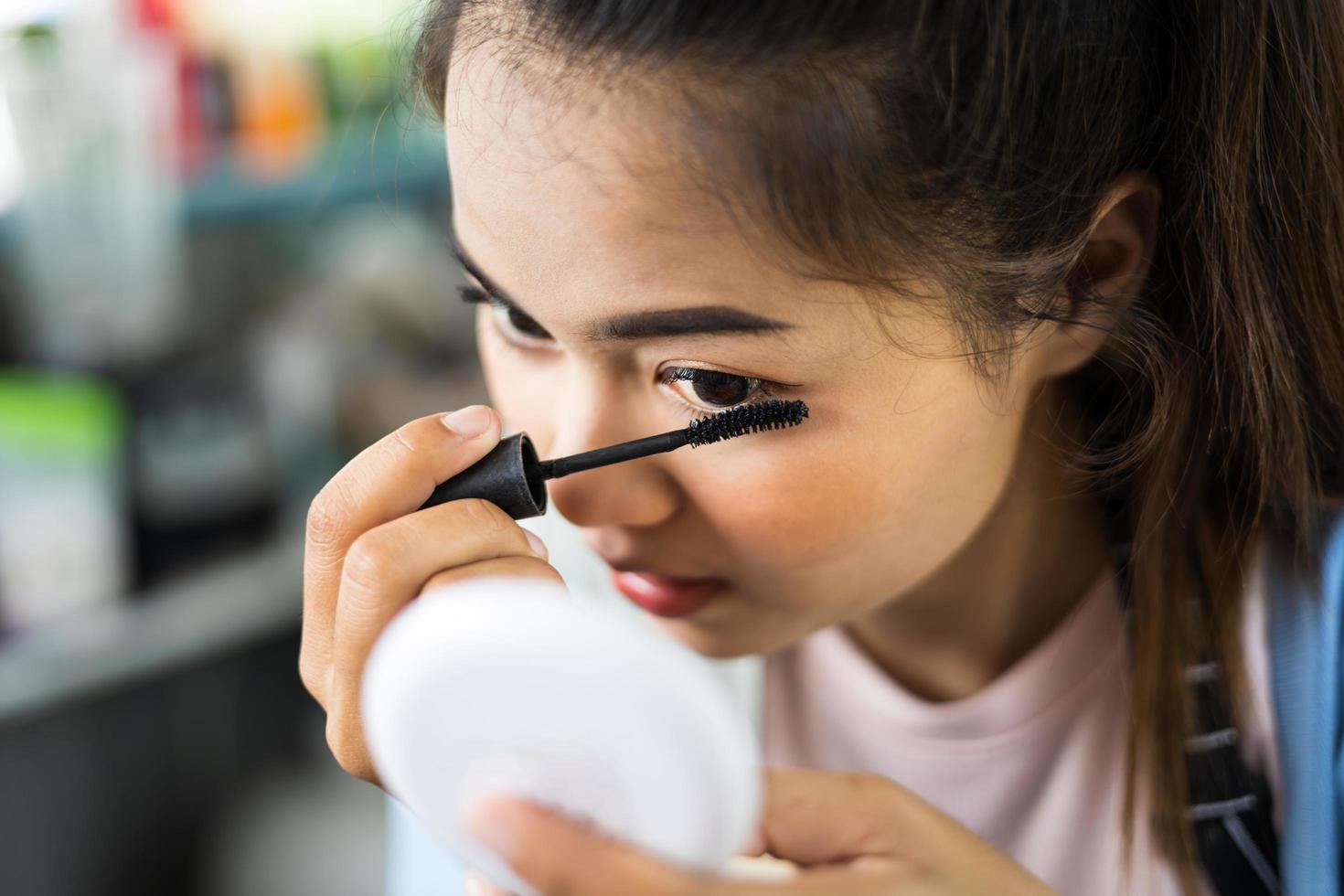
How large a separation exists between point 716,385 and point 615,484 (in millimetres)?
70

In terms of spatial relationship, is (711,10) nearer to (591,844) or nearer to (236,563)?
(591,844)

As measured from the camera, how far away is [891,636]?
826 millimetres

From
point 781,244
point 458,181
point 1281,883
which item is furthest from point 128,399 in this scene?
point 1281,883

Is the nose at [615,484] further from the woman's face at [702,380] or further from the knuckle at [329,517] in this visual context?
the knuckle at [329,517]

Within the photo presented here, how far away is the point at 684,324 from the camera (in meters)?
0.52

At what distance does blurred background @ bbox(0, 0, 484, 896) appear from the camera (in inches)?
46.4

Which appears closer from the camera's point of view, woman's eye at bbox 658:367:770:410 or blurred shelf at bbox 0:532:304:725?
woman's eye at bbox 658:367:770:410

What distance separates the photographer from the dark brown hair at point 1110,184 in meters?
0.49

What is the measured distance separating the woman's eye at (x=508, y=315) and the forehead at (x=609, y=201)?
57 mm

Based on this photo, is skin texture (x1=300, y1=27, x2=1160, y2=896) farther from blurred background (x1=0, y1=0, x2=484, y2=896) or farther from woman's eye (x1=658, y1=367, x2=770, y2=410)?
blurred background (x1=0, y1=0, x2=484, y2=896)

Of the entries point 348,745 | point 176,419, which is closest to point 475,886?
point 348,745

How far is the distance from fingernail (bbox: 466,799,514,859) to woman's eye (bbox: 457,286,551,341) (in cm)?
24

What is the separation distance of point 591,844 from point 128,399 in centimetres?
105

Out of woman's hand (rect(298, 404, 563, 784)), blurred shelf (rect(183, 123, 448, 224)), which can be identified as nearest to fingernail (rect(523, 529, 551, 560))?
woman's hand (rect(298, 404, 563, 784))
